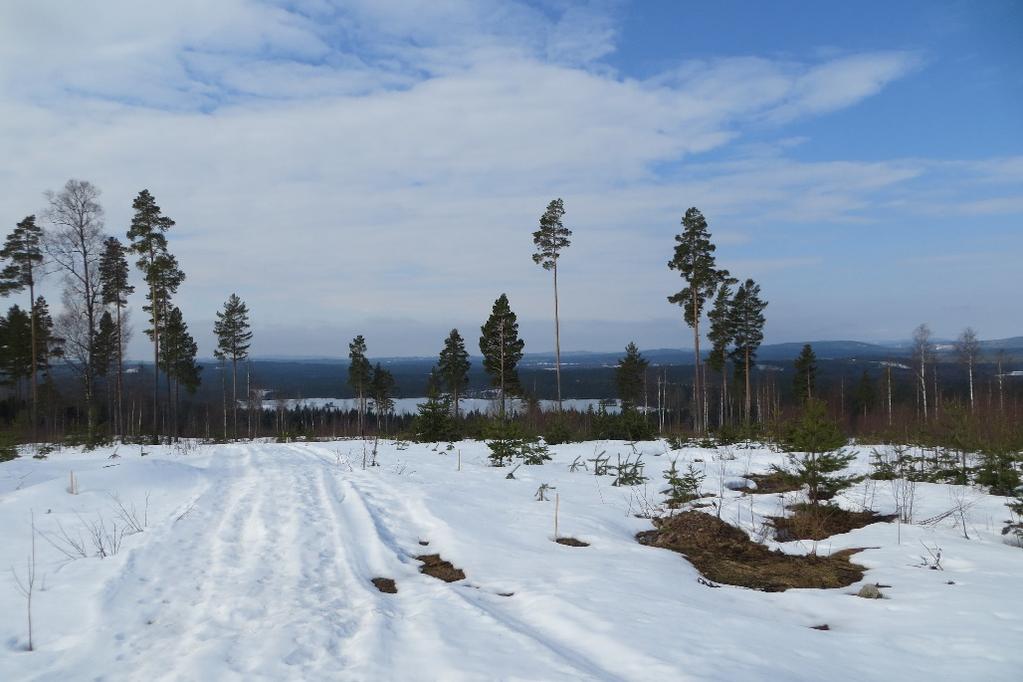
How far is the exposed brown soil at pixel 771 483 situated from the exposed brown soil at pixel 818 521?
510 millimetres

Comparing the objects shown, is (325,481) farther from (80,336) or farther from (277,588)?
(80,336)

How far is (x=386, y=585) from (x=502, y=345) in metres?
30.6

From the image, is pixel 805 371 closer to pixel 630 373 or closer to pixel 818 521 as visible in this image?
pixel 630 373

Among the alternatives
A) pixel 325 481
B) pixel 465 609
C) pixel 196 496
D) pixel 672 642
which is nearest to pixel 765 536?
pixel 672 642

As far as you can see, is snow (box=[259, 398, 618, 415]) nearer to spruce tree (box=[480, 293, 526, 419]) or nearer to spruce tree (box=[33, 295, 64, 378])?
spruce tree (box=[480, 293, 526, 419])

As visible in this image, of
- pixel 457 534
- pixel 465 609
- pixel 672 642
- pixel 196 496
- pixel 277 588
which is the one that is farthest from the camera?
pixel 196 496

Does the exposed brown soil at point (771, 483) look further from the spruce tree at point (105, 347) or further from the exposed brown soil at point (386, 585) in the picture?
the spruce tree at point (105, 347)

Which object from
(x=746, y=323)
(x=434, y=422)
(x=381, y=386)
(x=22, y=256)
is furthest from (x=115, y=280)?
(x=746, y=323)

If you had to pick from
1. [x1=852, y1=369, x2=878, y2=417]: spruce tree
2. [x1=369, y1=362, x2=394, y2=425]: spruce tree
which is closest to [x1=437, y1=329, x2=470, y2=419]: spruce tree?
[x1=369, y1=362, x2=394, y2=425]: spruce tree

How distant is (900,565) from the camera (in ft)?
20.3

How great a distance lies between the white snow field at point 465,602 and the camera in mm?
3838

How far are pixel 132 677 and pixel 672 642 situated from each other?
3.77 metres

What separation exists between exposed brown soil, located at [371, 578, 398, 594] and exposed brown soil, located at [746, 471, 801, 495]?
21.4 ft

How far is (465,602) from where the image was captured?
5.09 meters
